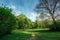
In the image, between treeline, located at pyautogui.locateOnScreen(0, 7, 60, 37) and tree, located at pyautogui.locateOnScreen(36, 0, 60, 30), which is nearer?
treeline, located at pyautogui.locateOnScreen(0, 7, 60, 37)

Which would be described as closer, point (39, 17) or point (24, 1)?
point (24, 1)

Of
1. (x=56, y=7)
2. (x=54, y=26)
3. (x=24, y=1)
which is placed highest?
(x=56, y=7)

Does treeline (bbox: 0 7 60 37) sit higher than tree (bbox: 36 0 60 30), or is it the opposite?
tree (bbox: 36 0 60 30)

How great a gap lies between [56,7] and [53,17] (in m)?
2.89

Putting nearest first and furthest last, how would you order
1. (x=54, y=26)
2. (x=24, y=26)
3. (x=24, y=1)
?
(x=24, y=1)
(x=54, y=26)
(x=24, y=26)

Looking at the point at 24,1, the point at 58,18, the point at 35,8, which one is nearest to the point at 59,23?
the point at 58,18

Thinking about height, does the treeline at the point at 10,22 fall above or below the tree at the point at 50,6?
below

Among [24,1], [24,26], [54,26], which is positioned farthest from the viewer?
[24,26]

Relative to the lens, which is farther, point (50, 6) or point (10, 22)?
point (50, 6)

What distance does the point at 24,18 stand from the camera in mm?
56625

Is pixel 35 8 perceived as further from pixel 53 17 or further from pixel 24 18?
pixel 24 18

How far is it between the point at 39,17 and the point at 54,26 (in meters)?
4.99

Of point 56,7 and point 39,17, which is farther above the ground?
point 56,7

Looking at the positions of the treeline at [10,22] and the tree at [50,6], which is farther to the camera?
the tree at [50,6]
